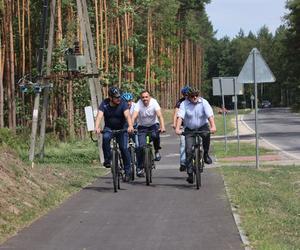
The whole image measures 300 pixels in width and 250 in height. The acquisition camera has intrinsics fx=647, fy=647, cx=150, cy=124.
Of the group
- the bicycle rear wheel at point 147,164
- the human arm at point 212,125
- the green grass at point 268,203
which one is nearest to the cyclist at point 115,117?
the bicycle rear wheel at point 147,164

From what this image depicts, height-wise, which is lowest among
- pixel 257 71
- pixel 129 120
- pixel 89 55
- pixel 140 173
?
pixel 140 173

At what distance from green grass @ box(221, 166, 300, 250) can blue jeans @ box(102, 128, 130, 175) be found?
209 cm

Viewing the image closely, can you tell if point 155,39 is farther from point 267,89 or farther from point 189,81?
point 267,89

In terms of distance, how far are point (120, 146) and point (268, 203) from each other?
11.2 feet

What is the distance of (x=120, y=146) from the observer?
12.7 metres

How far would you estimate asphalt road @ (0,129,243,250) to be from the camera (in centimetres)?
755

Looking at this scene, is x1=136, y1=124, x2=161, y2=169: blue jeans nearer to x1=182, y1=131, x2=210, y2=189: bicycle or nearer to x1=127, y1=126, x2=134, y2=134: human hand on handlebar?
x1=127, y1=126, x2=134, y2=134: human hand on handlebar

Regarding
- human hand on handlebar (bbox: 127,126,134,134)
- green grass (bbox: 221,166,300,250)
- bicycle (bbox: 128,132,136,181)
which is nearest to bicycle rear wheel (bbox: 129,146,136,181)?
bicycle (bbox: 128,132,136,181)

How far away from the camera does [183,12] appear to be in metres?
86.1

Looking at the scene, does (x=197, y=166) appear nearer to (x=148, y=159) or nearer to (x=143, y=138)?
(x=148, y=159)

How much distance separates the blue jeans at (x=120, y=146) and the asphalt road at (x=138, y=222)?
1.71ft

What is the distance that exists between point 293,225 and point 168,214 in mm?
1863

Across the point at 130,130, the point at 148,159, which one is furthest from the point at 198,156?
the point at 130,130

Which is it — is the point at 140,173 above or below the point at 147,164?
below
